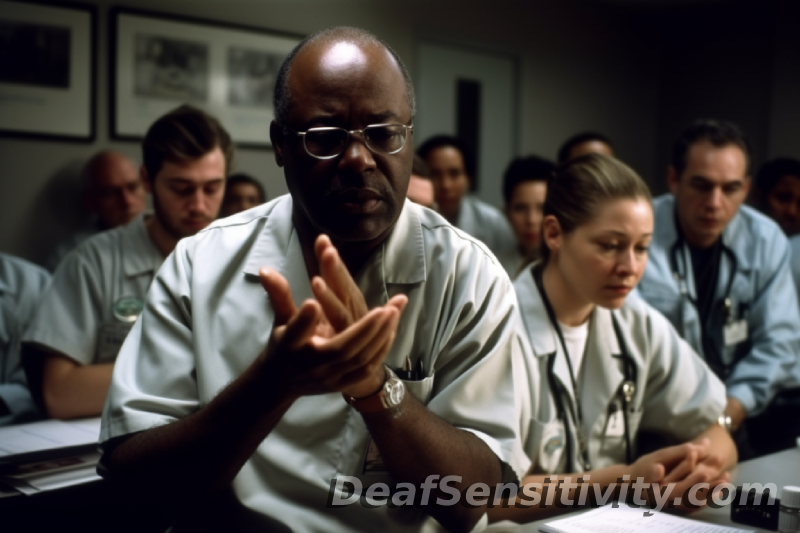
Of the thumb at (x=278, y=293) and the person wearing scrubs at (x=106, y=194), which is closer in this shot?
the thumb at (x=278, y=293)

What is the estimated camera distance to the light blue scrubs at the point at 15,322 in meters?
2.06

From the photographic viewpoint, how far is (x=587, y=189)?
5.94 feet

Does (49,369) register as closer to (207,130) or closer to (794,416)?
(207,130)

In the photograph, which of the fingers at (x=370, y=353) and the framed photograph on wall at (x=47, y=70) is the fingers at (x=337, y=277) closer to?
the fingers at (x=370, y=353)

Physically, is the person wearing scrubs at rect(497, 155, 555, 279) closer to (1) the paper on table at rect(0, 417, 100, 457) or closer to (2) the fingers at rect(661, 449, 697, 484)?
(2) the fingers at rect(661, 449, 697, 484)

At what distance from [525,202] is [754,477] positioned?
1705 mm

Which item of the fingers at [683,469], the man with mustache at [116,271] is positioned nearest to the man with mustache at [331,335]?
the fingers at [683,469]

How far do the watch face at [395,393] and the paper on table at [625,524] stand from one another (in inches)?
18.1

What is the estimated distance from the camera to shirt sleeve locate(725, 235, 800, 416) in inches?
98.9

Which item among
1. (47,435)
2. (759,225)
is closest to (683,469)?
(47,435)

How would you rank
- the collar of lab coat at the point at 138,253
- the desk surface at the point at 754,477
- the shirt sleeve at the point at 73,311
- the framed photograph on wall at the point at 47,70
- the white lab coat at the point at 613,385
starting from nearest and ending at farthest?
1. the desk surface at the point at 754,477
2. the white lab coat at the point at 613,385
3. the shirt sleeve at the point at 73,311
4. the collar of lab coat at the point at 138,253
5. the framed photograph on wall at the point at 47,70

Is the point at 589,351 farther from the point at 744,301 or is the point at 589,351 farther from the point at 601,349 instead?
the point at 744,301

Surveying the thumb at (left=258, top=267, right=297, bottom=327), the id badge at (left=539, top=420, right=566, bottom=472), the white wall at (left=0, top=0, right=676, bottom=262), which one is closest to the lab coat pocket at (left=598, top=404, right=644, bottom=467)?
the id badge at (left=539, top=420, right=566, bottom=472)

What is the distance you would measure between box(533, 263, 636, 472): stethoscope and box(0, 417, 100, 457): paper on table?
1.05 m
